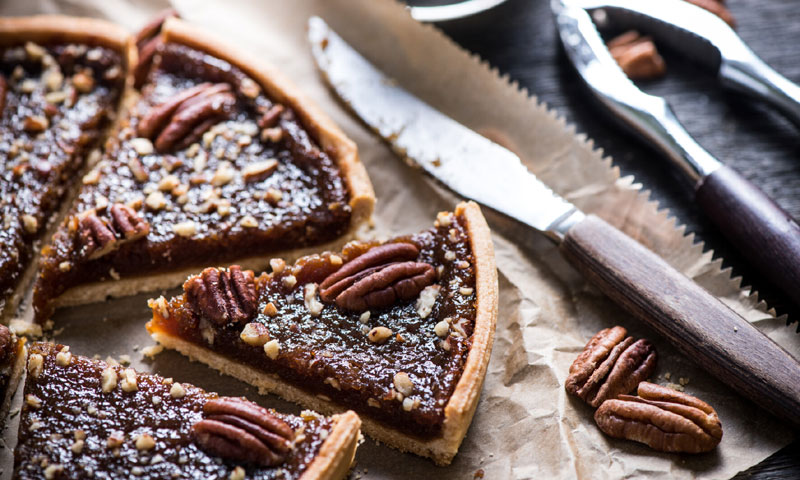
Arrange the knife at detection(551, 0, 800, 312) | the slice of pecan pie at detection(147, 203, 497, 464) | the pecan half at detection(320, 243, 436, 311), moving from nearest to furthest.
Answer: the slice of pecan pie at detection(147, 203, 497, 464) → the pecan half at detection(320, 243, 436, 311) → the knife at detection(551, 0, 800, 312)

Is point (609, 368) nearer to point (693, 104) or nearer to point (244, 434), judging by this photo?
point (244, 434)

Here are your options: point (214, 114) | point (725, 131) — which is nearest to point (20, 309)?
point (214, 114)

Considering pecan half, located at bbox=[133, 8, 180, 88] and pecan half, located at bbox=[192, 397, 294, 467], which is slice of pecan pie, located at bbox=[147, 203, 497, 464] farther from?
pecan half, located at bbox=[133, 8, 180, 88]

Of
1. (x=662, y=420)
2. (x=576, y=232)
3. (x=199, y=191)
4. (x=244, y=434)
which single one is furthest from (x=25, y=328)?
(x=662, y=420)

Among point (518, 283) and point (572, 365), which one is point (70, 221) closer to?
point (518, 283)

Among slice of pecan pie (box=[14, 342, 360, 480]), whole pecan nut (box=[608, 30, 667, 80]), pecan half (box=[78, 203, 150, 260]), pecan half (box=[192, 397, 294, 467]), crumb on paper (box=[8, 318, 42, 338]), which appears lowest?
crumb on paper (box=[8, 318, 42, 338])

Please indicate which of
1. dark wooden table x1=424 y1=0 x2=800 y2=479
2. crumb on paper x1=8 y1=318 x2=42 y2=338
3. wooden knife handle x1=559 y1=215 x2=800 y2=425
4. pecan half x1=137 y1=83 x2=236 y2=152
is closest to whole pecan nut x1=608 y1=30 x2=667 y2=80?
dark wooden table x1=424 y1=0 x2=800 y2=479
